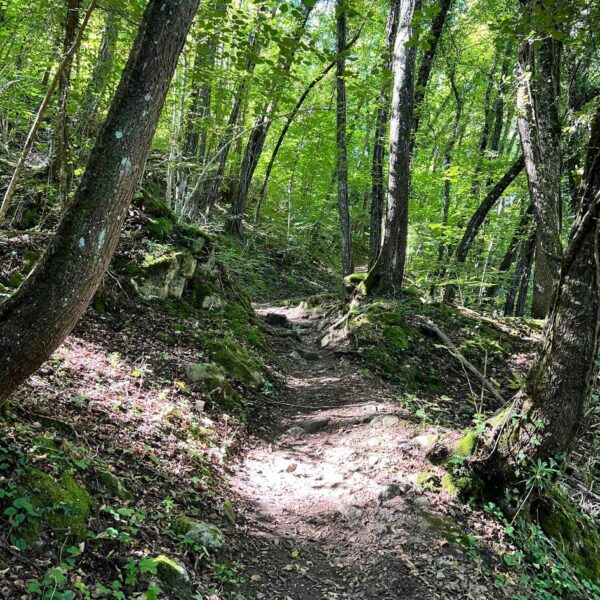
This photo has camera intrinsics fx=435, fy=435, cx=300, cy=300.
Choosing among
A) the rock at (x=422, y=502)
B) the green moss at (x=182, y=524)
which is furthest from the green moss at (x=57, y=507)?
the rock at (x=422, y=502)

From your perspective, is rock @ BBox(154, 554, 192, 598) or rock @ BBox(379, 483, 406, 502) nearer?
rock @ BBox(154, 554, 192, 598)

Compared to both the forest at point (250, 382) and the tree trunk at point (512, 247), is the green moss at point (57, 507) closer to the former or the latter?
the forest at point (250, 382)

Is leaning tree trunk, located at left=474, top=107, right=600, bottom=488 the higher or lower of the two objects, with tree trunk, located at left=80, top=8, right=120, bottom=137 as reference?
lower

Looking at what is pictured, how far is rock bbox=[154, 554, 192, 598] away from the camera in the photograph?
2.81m

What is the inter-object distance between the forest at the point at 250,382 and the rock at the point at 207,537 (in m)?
0.02

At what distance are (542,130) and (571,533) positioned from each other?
6091mm

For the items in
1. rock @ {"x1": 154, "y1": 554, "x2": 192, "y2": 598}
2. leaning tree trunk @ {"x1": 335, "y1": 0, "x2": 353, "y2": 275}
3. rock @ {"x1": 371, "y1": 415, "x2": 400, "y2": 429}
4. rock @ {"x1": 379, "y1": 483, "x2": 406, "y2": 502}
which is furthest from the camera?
leaning tree trunk @ {"x1": 335, "y1": 0, "x2": 353, "y2": 275}

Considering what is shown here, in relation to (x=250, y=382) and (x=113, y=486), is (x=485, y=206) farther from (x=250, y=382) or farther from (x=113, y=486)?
(x=113, y=486)

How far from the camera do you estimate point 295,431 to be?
19.8ft

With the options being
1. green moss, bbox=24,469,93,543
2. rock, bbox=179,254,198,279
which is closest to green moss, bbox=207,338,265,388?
rock, bbox=179,254,198,279

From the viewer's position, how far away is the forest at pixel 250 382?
2.70 metres

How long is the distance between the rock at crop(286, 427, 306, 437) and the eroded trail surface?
15 mm

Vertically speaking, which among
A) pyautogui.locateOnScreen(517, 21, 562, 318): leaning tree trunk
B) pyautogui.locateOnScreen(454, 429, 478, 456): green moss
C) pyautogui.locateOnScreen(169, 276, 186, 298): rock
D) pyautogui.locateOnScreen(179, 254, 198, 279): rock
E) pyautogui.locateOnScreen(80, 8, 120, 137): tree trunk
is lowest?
pyautogui.locateOnScreen(454, 429, 478, 456): green moss

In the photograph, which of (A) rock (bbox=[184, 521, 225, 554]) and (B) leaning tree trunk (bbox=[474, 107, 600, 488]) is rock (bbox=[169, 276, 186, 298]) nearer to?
(A) rock (bbox=[184, 521, 225, 554])
